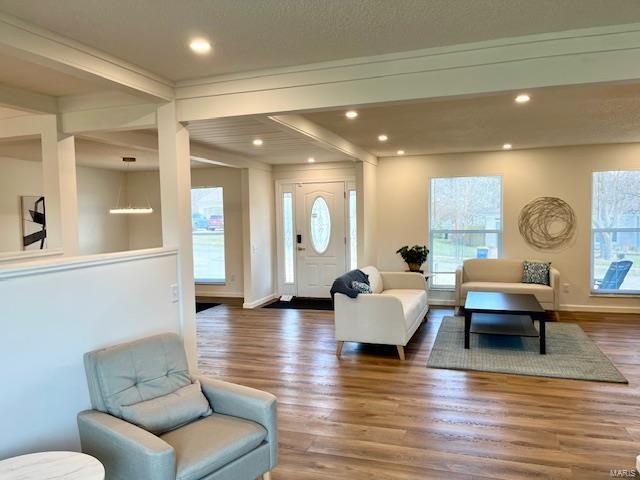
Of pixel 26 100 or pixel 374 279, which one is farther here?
pixel 374 279

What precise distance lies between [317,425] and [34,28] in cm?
300

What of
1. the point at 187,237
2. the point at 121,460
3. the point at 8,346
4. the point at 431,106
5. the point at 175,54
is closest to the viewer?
the point at 121,460

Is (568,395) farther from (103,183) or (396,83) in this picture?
(103,183)

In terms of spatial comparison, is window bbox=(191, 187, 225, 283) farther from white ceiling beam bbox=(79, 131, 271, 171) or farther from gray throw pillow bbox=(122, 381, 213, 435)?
gray throw pillow bbox=(122, 381, 213, 435)

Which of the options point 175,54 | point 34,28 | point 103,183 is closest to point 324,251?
point 103,183

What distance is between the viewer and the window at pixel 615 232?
22.2 feet

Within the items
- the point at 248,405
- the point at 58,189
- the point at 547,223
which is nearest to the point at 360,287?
the point at 248,405

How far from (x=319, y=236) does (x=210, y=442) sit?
241 inches

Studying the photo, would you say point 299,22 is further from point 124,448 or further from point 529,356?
point 529,356

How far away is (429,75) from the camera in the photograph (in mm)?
2941

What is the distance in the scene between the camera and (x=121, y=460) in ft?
6.57

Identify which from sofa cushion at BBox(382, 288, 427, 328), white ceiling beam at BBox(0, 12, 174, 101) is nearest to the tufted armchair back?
white ceiling beam at BBox(0, 12, 174, 101)

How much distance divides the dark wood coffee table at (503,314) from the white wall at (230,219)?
436 centimetres

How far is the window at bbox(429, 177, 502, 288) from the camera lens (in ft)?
24.1
